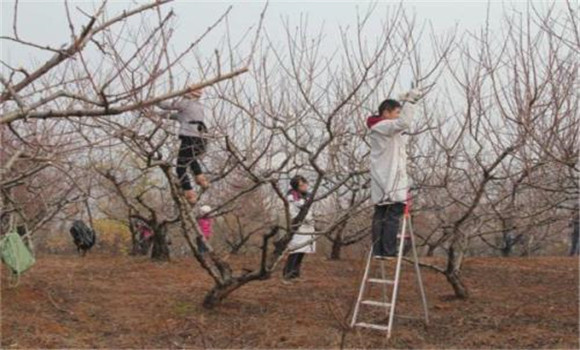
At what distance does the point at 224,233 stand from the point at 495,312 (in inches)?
352

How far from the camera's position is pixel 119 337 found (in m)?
5.27

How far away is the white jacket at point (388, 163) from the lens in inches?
212

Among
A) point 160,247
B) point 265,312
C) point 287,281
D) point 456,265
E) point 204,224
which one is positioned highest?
point 204,224

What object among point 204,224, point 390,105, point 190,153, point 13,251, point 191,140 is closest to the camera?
point 390,105

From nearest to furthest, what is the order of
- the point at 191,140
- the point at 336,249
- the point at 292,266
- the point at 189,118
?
the point at 189,118 → the point at 191,140 → the point at 292,266 → the point at 336,249

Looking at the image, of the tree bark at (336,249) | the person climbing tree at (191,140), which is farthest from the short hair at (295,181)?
the tree bark at (336,249)

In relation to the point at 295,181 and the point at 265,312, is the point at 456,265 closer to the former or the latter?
the point at 265,312

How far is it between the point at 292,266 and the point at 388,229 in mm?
2338

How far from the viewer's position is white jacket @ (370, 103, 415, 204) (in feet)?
17.7

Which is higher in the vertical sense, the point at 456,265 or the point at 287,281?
the point at 456,265

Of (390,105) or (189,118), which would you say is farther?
(189,118)

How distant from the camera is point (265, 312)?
19.4ft

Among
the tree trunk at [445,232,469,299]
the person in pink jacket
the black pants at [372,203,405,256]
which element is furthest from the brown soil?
the person in pink jacket

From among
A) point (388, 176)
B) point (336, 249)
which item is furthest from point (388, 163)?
point (336, 249)
